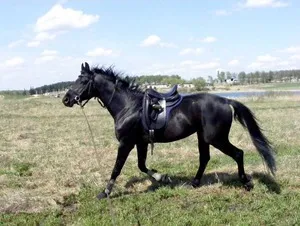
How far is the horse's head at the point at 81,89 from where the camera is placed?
844 centimetres

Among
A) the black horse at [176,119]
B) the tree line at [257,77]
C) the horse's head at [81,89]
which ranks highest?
the horse's head at [81,89]

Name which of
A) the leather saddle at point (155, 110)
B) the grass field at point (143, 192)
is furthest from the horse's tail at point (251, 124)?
the leather saddle at point (155, 110)

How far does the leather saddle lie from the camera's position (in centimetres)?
819

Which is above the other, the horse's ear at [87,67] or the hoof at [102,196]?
the horse's ear at [87,67]

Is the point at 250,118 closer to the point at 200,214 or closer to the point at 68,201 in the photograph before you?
the point at 200,214

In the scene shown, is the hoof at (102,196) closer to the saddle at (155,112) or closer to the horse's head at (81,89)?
the saddle at (155,112)

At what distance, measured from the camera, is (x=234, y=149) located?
8.35 meters

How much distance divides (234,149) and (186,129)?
1095mm

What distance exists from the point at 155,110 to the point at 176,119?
0.47 meters

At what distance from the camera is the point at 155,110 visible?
8.25 metres

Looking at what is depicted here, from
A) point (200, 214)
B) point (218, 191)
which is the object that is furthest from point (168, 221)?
point (218, 191)

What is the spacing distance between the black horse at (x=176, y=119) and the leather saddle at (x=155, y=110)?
0.10 m

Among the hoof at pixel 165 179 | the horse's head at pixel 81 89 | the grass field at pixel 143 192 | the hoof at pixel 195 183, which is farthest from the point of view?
the hoof at pixel 165 179

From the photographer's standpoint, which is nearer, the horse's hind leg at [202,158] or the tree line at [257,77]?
the horse's hind leg at [202,158]
